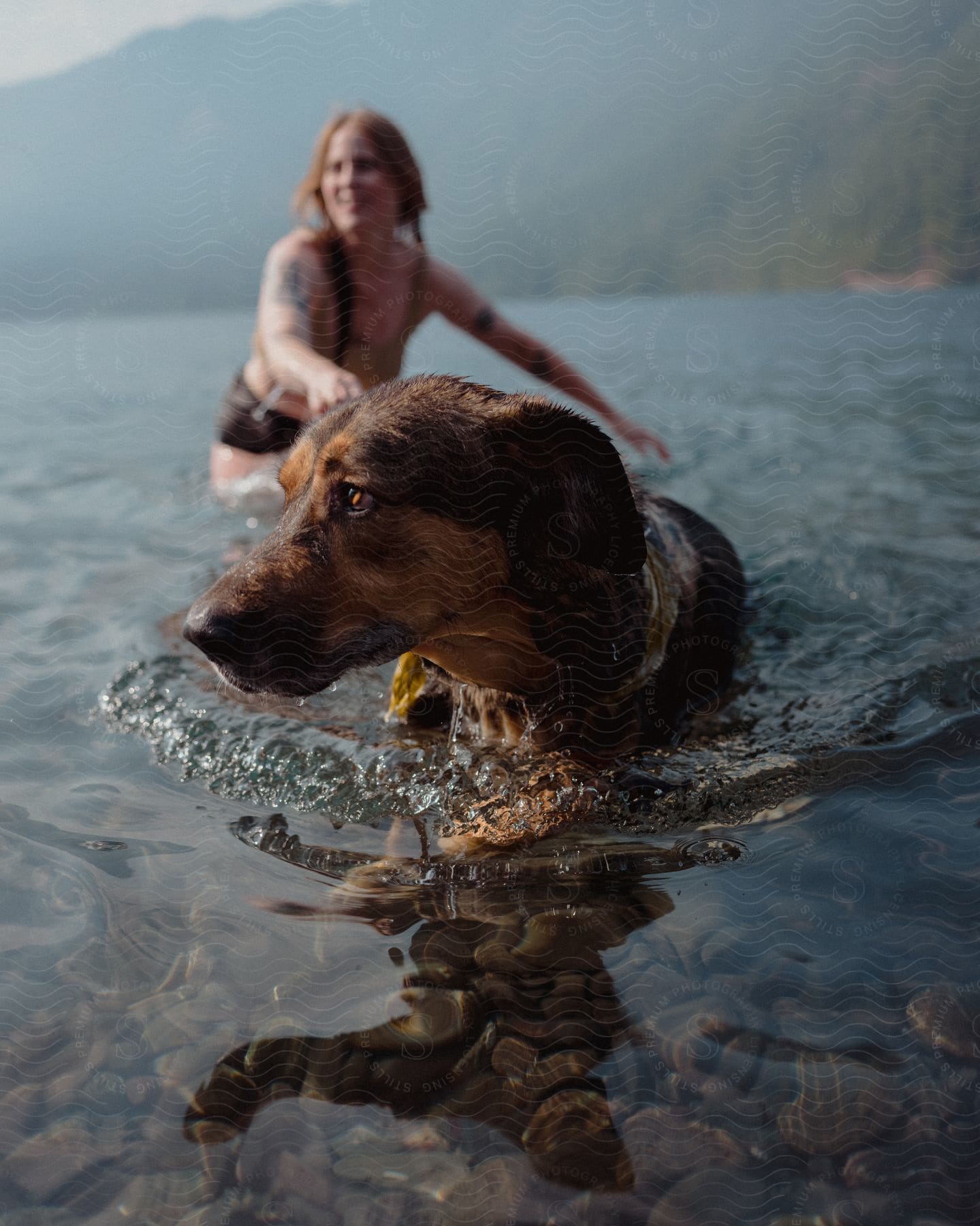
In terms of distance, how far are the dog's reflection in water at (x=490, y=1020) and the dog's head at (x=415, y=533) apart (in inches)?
31.7

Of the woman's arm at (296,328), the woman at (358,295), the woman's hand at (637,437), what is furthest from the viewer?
the woman at (358,295)

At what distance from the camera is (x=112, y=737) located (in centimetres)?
419

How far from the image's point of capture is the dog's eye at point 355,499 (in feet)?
9.87

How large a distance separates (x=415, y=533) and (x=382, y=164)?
4576 mm

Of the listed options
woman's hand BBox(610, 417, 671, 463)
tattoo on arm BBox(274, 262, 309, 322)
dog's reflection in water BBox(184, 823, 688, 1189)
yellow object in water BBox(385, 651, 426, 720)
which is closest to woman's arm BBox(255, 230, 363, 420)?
tattoo on arm BBox(274, 262, 309, 322)

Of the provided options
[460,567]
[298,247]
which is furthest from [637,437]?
[460,567]

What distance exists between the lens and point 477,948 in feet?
9.41

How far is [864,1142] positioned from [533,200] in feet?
17.8

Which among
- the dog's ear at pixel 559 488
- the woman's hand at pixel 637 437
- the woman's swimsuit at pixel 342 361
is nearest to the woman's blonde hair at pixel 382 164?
the woman's swimsuit at pixel 342 361

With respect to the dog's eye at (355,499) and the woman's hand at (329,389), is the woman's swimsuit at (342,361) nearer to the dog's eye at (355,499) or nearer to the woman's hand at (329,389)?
the woman's hand at (329,389)

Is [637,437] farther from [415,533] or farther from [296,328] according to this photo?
[415,533]

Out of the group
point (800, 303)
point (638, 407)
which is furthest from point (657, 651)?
point (800, 303)

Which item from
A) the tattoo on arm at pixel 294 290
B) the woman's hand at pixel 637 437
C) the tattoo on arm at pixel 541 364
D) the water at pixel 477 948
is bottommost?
the water at pixel 477 948

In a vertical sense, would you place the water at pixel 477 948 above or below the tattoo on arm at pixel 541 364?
below
